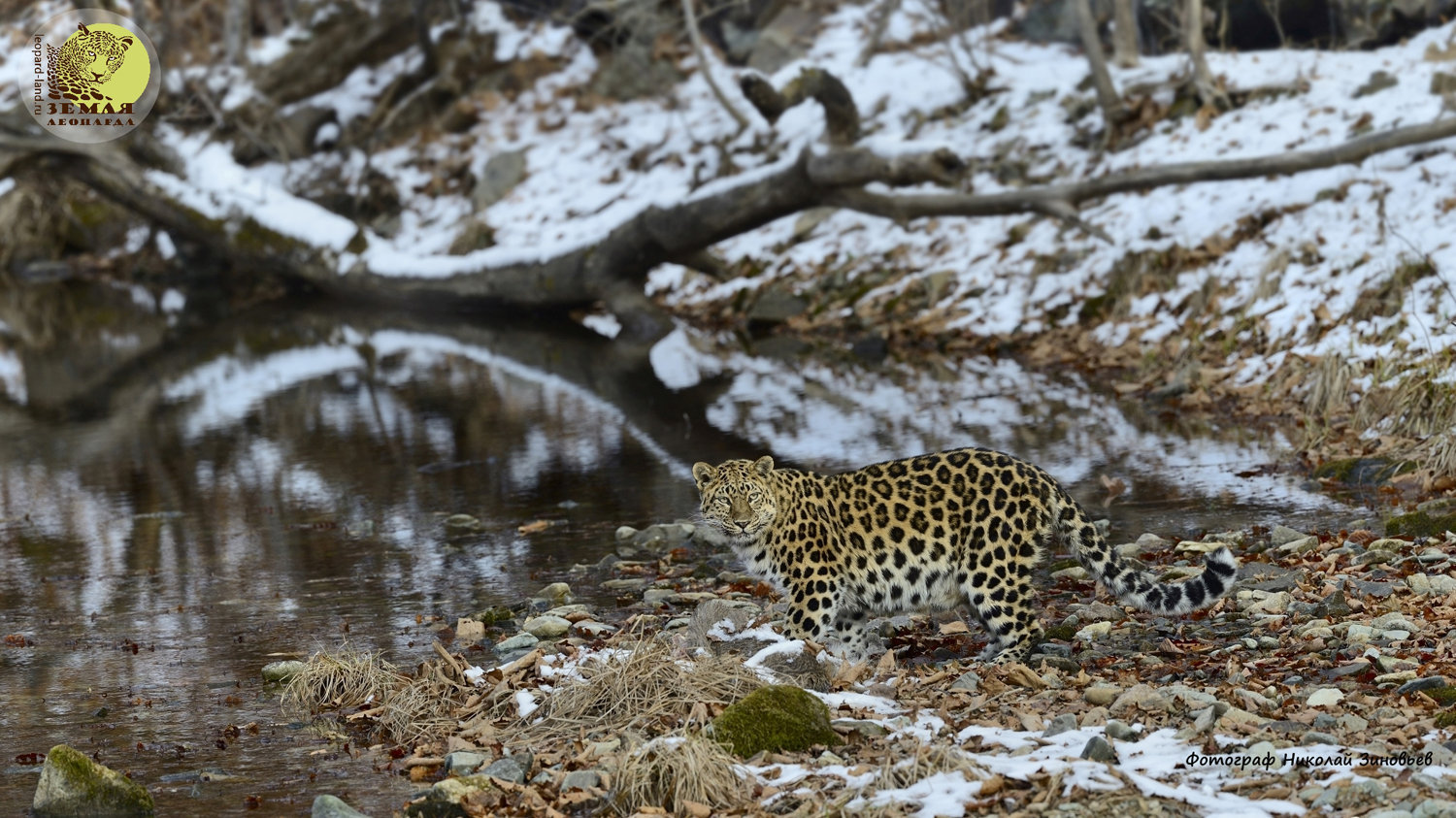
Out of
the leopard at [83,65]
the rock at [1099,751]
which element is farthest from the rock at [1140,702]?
the leopard at [83,65]

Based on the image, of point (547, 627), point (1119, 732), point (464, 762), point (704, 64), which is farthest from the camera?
point (704, 64)

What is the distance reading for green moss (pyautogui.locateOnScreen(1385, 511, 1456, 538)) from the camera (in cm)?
1014

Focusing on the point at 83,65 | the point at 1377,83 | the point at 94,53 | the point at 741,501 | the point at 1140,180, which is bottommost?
the point at 741,501

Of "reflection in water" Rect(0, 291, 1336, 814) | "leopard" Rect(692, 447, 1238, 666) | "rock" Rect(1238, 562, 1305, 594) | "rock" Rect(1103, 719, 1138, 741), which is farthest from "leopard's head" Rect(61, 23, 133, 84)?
"rock" Rect(1103, 719, 1138, 741)

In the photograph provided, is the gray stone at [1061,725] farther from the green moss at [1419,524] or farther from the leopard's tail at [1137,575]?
the green moss at [1419,524]

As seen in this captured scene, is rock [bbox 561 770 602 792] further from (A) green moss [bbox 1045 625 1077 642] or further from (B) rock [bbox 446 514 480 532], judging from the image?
(B) rock [bbox 446 514 480 532]

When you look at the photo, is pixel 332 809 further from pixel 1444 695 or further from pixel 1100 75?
pixel 1100 75

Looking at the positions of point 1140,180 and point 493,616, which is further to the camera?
point 1140,180

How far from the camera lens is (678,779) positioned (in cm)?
662

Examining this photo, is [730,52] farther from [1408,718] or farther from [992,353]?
[1408,718]

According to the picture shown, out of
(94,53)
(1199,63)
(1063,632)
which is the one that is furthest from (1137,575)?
(94,53)

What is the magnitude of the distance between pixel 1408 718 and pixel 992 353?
46.0 ft

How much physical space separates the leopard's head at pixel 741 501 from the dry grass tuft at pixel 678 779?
1930mm

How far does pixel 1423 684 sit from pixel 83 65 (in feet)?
85.0
